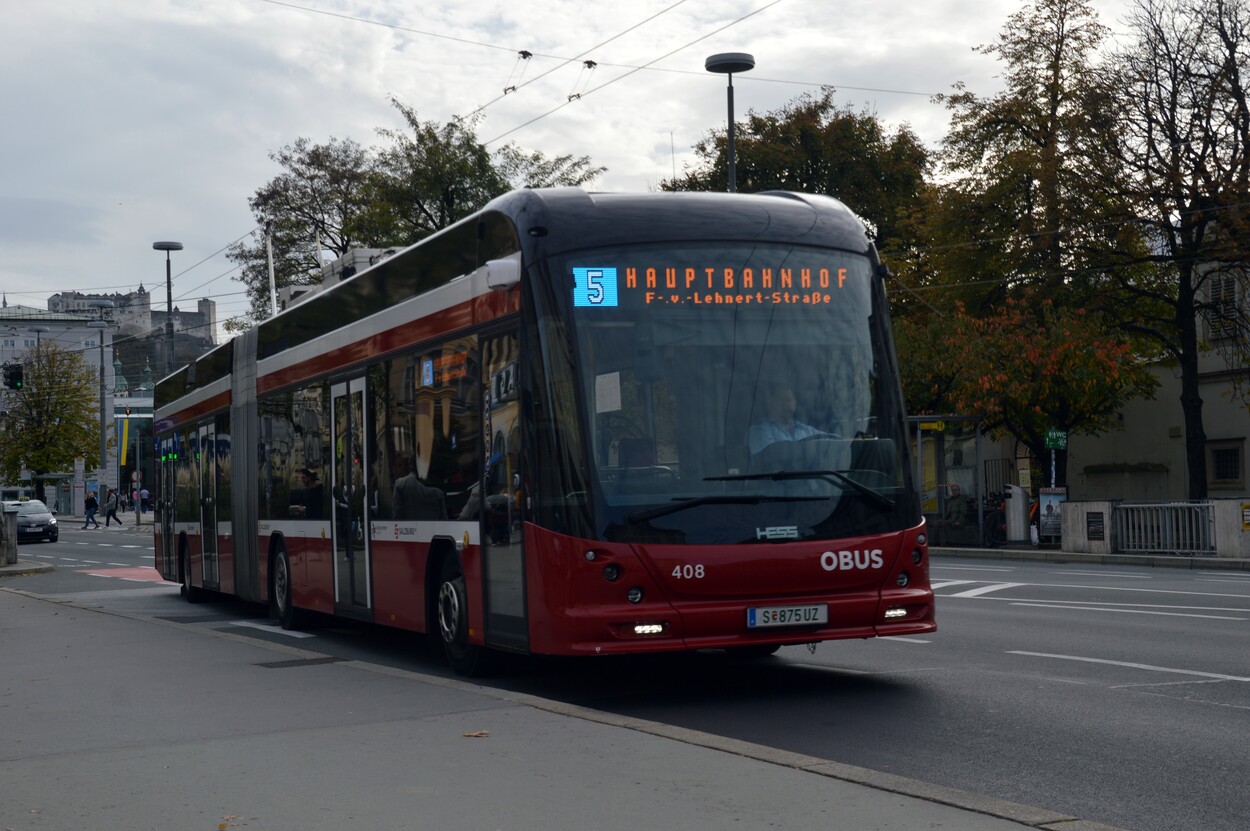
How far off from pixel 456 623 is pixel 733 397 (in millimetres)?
2913

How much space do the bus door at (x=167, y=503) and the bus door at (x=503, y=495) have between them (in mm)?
12966

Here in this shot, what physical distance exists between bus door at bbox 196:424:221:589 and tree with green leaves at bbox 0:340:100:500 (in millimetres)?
62951

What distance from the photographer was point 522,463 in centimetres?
1005

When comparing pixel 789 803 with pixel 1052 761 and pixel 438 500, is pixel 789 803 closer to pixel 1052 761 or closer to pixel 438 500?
pixel 1052 761

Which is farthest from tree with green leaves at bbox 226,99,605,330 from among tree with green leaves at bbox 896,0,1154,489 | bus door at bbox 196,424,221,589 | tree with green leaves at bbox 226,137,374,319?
bus door at bbox 196,424,221,589

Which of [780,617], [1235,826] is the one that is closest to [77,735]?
[780,617]

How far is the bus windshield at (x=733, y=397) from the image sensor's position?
9625 millimetres

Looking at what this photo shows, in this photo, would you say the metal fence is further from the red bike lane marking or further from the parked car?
the parked car

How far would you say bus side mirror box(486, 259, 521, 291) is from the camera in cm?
1018

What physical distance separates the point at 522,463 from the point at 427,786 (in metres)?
3.47

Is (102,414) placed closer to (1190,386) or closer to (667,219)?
(1190,386)

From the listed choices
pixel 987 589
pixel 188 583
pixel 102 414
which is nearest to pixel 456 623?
pixel 987 589

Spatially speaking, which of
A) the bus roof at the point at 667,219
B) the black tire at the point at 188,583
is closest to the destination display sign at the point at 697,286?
the bus roof at the point at 667,219

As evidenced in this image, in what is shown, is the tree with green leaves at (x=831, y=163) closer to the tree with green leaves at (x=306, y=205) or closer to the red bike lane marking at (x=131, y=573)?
the tree with green leaves at (x=306, y=205)
